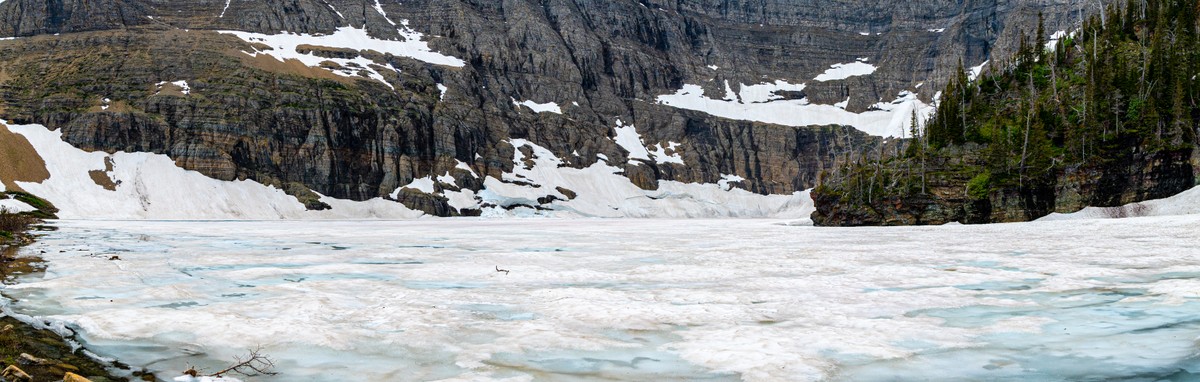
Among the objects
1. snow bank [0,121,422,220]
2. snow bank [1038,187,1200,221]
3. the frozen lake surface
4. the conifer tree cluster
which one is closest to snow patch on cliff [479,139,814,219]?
snow bank [0,121,422,220]

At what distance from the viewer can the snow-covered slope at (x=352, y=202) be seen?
120062mm

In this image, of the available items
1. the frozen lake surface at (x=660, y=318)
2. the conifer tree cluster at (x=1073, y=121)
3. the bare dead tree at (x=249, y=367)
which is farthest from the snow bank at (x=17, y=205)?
the bare dead tree at (x=249, y=367)

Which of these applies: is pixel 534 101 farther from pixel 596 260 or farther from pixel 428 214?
pixel 596 260

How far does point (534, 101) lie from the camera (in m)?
197

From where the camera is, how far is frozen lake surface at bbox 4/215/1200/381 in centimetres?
780

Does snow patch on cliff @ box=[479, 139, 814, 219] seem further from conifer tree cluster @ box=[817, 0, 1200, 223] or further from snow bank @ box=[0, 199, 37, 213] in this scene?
conifer tree cluster @ box=[817, 0, 1200, 223]

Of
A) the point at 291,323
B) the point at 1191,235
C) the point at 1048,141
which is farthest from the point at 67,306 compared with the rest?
the point at 1048,141

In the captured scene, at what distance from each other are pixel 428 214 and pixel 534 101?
209 ft

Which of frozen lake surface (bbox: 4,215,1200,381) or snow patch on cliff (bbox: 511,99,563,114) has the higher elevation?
snow patch on cliff (bbox: 511,99,563,114)

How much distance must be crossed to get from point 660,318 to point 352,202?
14164 centimetres

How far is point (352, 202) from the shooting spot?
469 ft

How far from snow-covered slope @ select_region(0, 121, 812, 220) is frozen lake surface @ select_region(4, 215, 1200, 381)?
101 m

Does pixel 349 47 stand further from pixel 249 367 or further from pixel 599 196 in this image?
pixel 249 367

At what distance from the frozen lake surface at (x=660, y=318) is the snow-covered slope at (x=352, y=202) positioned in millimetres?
101226
